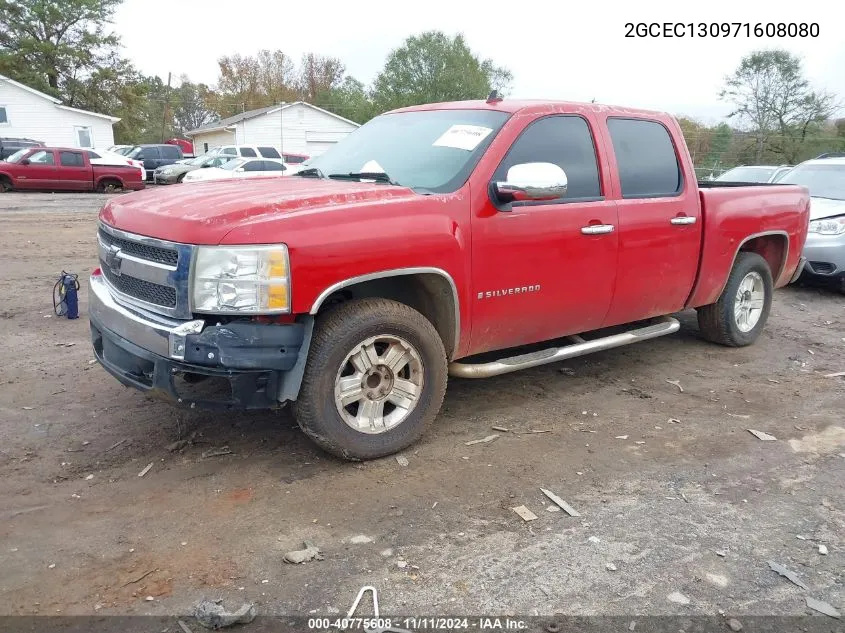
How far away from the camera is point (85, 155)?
2317 centimetres

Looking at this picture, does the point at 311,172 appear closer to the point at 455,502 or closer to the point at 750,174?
the point at 455,502

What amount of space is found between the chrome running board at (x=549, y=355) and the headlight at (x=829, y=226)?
14.7 feet

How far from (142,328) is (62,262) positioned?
6979 millimetres

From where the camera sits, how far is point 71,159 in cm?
2272

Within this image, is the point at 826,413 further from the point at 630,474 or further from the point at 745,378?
the point at 630,474

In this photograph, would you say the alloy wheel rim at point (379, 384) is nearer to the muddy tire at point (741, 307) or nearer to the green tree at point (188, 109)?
the muddy tire at point (741, 307)

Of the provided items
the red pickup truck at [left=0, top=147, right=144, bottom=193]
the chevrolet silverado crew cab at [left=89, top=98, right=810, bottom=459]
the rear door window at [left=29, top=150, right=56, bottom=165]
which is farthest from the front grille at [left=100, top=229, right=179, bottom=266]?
the rear door window at [left=29, top=150, right=56, bottom=165]

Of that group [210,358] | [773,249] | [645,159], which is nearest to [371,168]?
[210,358]

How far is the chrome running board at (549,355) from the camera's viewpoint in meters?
4.12

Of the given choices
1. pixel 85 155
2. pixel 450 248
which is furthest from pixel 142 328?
pixel 85 155

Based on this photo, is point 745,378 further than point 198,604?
Yes

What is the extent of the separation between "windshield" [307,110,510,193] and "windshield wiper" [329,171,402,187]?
4 centimetres

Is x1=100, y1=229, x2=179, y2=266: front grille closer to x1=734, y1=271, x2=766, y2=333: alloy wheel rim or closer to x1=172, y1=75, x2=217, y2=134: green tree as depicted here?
x1=734, y1=271, x2=766, y2=333: alloy wheel rim

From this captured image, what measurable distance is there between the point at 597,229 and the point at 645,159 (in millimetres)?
888
